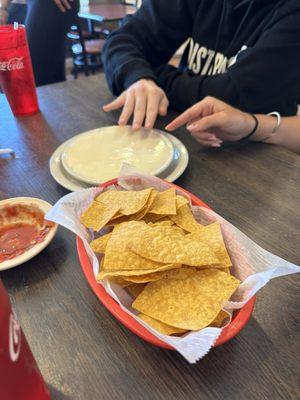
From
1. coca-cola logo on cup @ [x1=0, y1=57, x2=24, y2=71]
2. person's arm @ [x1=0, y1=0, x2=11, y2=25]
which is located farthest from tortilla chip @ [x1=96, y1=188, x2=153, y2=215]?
person's arm @ [x1=0, y1=0, x2=11, y2=25]

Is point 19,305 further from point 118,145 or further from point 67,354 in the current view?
point 118,145

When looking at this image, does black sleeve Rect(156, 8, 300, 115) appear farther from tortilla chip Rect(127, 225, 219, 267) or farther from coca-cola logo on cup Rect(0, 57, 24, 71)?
tortilla chip Rect(127, 225, 219, 267)

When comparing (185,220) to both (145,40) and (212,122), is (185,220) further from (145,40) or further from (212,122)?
(145,40)

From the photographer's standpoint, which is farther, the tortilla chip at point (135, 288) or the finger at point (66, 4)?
the finger at point (66, 4)

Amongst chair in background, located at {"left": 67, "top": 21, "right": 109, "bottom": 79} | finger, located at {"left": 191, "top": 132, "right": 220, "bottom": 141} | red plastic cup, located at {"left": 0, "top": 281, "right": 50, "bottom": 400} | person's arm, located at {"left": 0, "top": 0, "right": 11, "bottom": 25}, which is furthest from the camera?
chair in background, located at {"left": 67, "top": 21, "right": 109, "bottom": 79}

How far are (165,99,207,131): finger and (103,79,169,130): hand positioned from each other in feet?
0.28

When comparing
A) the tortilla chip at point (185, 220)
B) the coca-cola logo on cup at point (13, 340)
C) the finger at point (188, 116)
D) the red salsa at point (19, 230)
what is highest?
the coca-cola logo on cup at point (13, 340)

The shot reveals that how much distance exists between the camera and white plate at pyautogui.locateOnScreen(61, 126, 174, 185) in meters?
0.71

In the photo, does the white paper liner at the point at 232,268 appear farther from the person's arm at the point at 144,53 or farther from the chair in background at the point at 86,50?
the chair in background at the point at 86,50

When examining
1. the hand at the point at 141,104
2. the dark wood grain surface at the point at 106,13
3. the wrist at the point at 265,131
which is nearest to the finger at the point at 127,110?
the hand at the point at 141,104

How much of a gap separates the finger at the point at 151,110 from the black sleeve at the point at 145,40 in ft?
0.48

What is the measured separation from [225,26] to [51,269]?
0.98 meters

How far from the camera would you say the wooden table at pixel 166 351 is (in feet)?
1.23

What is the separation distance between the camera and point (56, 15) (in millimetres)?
1626
